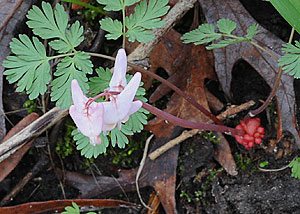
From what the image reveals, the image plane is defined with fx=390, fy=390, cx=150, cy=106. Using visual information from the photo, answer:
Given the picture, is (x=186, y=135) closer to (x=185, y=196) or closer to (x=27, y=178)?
(x=185, y=196)

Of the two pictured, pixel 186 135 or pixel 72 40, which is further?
pixel 186 135

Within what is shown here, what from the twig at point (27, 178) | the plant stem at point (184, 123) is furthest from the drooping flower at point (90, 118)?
the twig at point (27, 178)

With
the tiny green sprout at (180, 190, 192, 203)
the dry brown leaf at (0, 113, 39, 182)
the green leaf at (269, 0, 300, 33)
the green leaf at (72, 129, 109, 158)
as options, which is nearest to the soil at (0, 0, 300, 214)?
the tiny green sprout at (180, 190, 192, 203)

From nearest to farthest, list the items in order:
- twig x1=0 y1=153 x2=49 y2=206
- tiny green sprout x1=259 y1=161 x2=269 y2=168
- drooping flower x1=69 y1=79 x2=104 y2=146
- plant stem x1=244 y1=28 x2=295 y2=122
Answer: drooping flower x1=69 y1=79 x2=104 y2=146 < plant stem x1=244 y1=28 x2=295 y2=122 < tiny green sprout x1=259 y1=161 x2=269 y2=168 < twig x1=0 y1=153 x2=49 y2=206

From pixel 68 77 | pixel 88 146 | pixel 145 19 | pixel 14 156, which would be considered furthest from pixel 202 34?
pixel 14 156

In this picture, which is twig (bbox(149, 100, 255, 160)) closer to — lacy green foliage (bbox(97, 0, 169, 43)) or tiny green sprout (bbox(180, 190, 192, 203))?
tiny green sprout (bbox(180, 190, 192, 203))

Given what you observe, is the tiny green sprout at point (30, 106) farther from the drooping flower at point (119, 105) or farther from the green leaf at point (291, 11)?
the green leaf at point (291, 11)
